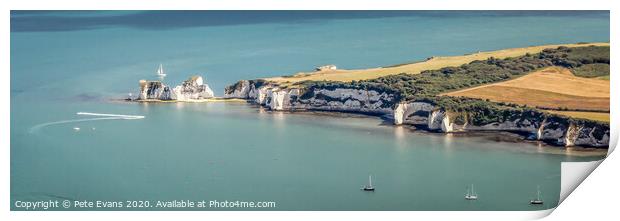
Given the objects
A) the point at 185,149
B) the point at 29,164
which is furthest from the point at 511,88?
the point at 29,164

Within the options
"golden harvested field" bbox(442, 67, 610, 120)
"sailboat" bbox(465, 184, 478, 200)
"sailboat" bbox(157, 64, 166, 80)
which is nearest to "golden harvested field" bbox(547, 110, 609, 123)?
"golden harvested field" bbox(442, 67, 610, 120)

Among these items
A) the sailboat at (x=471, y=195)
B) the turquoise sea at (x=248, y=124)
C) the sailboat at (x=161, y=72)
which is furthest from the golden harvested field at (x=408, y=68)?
the sailboat at (x=471, y=195)

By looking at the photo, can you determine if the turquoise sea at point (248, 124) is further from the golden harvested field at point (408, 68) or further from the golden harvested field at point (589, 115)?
the golden harvested field at point (589, 115)

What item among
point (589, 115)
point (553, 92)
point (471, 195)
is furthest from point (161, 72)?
point (589, 115)

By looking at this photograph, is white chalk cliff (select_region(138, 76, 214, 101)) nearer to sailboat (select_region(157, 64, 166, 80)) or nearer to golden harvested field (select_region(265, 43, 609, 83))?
sailboat (select_region(157, 64, 166, 80))

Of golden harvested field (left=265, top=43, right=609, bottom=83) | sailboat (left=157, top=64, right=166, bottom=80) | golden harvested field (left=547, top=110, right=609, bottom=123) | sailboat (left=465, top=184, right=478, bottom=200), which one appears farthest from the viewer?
golden harvested field (left=265, top=43, right=609, bottom=83)

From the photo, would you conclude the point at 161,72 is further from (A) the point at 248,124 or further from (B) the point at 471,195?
(B) the point at 471,195
